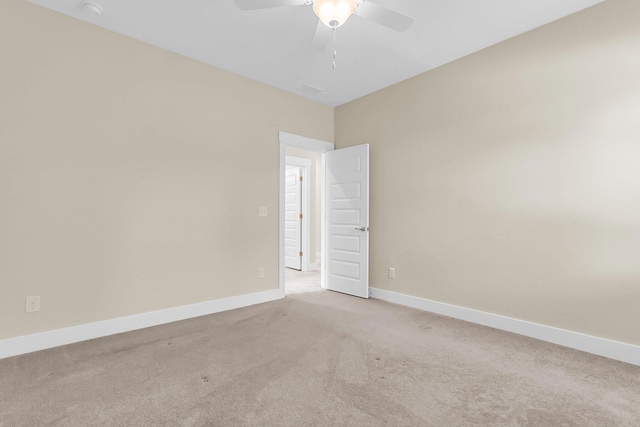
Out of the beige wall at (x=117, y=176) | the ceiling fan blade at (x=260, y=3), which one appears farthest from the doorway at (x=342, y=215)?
the ceiling fan blade at (x=260, y=3)

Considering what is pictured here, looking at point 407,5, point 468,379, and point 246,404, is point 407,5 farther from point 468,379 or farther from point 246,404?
point 246,404

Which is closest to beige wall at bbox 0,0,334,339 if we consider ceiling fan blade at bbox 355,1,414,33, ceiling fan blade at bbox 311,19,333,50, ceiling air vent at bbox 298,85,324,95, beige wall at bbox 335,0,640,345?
ceiling air vent at bbox 298,85,324,95

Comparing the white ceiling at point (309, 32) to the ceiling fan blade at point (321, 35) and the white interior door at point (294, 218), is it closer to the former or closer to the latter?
the ceiling fan blade at point (321, 35)

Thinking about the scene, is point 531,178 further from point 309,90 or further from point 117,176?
point 117,176

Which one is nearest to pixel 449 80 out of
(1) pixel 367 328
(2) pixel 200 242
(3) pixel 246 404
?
(1) pixel 367 328

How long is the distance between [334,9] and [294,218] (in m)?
4.76

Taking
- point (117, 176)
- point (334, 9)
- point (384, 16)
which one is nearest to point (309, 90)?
point (384, 16)

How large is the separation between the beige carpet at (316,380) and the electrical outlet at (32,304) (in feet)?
1.13

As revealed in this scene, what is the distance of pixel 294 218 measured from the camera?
636 centimetres

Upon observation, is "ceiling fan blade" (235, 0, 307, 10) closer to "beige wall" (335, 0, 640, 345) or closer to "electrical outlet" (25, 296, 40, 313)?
"beige wall" (335, 0, 640, 345)

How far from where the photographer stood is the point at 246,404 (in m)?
1.78

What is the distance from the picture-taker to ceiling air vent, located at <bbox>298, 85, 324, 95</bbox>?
3994 millimetres

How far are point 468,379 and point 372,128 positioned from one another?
316 centimetres

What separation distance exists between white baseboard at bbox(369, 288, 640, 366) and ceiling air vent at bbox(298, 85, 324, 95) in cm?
288
